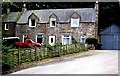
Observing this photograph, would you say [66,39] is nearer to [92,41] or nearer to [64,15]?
[64,15]

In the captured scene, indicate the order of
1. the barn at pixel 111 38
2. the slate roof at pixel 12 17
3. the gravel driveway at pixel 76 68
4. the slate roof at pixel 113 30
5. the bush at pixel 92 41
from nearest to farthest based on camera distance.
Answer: the gravel driveway at pixel 76 68
the bush at pixel 92 41
the barn at pixel 111 38
the slate roof at pixel 113 30
the slate roof at pixel 12 17

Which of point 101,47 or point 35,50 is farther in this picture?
point 101,47

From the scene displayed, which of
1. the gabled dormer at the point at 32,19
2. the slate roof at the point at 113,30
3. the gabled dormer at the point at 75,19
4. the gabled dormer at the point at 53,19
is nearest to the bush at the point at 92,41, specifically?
the slate roof at the point at 113,30

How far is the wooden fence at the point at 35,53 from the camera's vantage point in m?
20.9

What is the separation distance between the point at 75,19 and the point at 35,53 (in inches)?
1020

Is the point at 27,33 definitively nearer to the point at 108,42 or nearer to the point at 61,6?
the point at 108,42

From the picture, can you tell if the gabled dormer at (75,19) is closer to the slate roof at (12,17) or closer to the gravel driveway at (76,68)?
the slate roof at (12,17)

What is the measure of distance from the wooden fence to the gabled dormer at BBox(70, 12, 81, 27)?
15.0 m

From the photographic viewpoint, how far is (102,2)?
6644 cm

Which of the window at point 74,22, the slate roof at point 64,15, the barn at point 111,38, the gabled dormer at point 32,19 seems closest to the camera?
the barn at point 111,38

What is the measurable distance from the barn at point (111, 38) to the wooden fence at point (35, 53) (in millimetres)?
14942

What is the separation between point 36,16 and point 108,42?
490 inches

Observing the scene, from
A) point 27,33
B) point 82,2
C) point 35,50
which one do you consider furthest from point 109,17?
point 35,50

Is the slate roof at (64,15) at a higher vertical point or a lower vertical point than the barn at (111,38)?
higher
